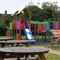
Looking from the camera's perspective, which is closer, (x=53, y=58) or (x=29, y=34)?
(x=53, y=58)

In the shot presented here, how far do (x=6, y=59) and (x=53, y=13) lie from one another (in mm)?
36016

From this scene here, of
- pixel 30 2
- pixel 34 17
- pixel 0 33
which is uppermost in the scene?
pixel 30 2

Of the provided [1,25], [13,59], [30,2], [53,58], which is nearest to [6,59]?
[13,59]

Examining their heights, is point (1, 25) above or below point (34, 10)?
below

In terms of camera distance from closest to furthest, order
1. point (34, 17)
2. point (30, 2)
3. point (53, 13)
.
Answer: point (34, 17)
point (53, 13)
point (30, 2)

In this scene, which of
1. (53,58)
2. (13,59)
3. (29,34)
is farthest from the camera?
(29,34)

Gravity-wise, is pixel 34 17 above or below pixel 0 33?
above

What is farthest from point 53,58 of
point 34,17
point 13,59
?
point 34,17

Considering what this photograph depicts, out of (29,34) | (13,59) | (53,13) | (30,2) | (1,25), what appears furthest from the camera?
(30,2)

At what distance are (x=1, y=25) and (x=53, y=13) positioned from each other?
1202 centimetres

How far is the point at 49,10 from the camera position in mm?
42719

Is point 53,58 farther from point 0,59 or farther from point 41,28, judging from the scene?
point 41,28

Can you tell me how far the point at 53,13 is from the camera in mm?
42469

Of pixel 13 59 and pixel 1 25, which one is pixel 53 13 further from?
pixel 13 59
